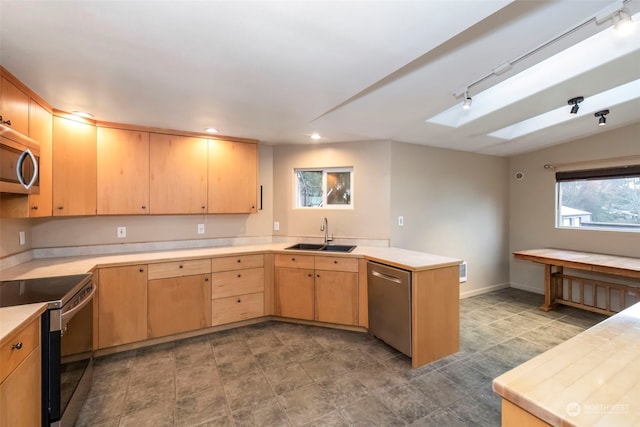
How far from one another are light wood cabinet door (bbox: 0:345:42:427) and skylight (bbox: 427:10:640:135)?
3.48 meters

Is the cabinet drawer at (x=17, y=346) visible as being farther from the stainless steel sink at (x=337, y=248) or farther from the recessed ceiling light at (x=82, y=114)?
the stainless steel sink at (x=337, y=248)

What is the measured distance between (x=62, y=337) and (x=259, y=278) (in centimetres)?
181

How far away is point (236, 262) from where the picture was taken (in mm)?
3100

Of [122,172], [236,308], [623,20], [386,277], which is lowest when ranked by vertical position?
[236,308]

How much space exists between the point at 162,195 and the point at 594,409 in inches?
136

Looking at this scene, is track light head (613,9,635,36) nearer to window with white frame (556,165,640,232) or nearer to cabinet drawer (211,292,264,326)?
window with white frame (556,165,640,232)

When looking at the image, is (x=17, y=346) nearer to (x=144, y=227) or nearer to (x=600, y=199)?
(x=144, y=227)

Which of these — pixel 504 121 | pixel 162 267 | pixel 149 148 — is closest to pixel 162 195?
pixel 149 148

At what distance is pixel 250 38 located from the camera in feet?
4.78

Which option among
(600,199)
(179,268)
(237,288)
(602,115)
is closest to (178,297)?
(179,268)

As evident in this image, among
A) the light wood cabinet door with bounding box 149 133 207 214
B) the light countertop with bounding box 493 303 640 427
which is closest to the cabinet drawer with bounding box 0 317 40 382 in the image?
the light wood cabinet door with bounding box 149 133 207 214

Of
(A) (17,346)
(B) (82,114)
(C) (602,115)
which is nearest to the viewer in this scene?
(A) (17,346)

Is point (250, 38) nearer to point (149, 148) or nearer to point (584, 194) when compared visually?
point (149, 148)

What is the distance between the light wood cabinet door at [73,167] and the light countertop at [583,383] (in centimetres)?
339
